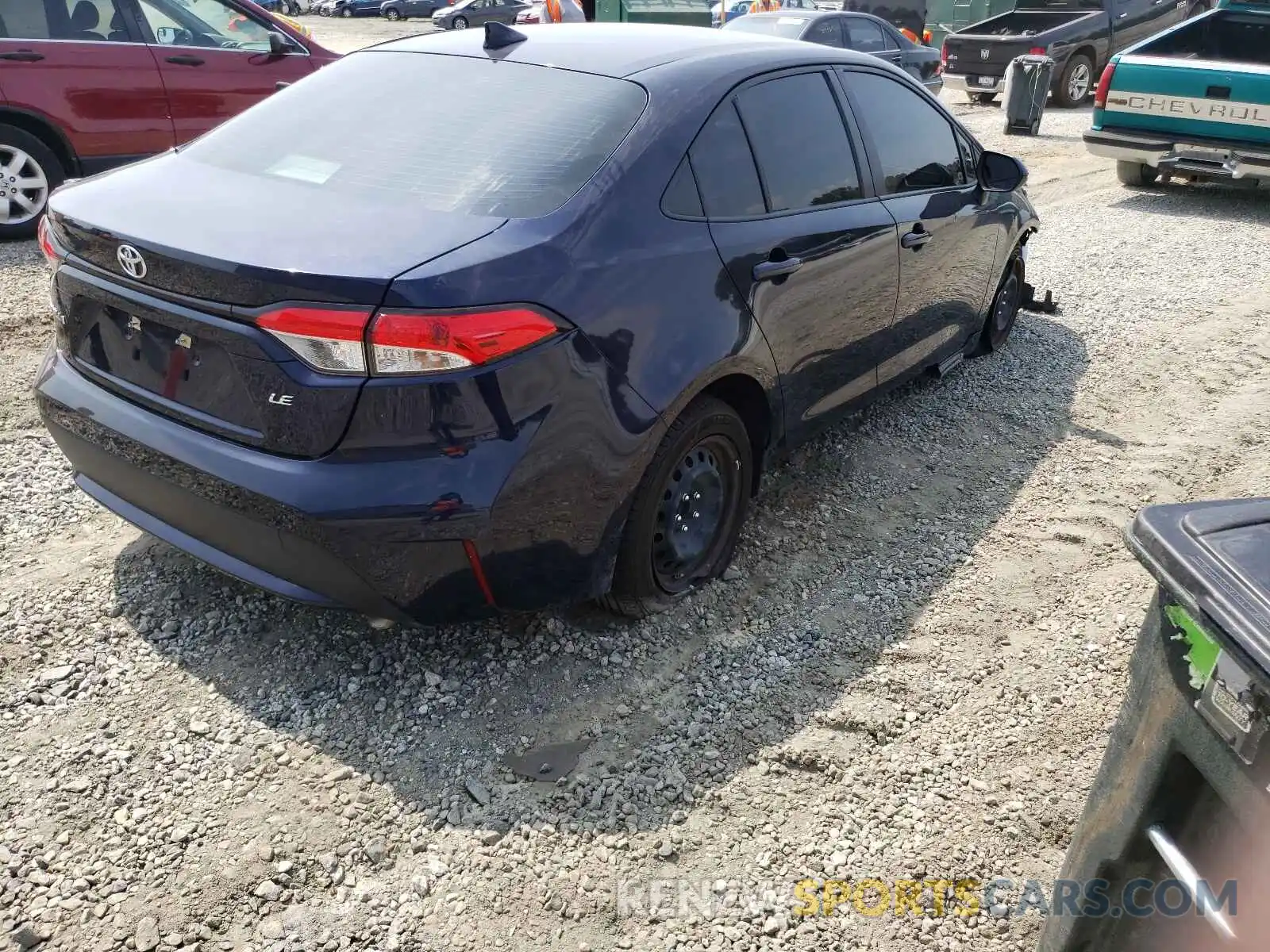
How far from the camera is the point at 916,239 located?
4172 mm

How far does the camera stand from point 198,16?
7.30 m

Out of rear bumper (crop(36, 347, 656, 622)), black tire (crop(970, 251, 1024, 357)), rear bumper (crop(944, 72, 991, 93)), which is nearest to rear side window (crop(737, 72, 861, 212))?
rear bumper (crop(36, 347, 656, 622))

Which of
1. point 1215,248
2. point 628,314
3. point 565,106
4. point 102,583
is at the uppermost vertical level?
point 565,106

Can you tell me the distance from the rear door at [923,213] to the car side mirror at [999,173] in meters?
0.10

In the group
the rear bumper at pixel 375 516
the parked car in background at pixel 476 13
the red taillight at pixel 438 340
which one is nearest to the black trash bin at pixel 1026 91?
the rear bumper at pixel 375 516

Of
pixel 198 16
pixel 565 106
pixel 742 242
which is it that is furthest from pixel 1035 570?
Result: pixel 198 16

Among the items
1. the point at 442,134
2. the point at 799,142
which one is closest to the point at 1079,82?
the point at 799,142

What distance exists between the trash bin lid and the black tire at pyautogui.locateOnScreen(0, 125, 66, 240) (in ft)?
23.0

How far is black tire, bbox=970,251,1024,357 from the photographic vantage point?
5.61 m

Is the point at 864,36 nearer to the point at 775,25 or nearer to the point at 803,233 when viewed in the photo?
the point at 775,25

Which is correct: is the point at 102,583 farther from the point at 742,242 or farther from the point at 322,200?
the point at 742,242

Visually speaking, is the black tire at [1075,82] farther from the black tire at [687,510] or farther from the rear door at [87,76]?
the black tire at [687,510]

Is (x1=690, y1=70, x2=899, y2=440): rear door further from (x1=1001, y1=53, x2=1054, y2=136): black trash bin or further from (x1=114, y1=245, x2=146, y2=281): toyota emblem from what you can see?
(x1=1001, y1=53, x2=1054, y2=136): black trash bin

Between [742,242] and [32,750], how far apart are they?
2468 millimetres
